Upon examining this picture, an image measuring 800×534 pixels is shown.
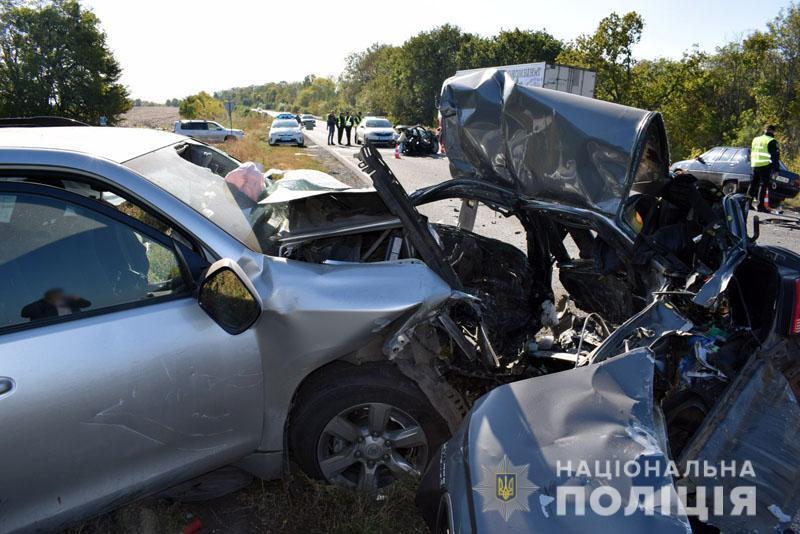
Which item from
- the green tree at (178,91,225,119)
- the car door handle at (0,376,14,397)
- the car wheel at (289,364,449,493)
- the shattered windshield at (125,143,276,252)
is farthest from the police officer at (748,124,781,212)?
the green tree at (178,91,225,119)

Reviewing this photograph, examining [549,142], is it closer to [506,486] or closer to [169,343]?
[506,486]

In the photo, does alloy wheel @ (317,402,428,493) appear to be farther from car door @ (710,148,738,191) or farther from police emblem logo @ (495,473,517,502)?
car door @ (710,148,738,191)

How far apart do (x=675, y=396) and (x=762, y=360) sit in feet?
1.51

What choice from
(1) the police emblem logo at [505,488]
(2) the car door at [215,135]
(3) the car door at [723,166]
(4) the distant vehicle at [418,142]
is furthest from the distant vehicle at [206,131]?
(1) the police emblem logo at [505,488]

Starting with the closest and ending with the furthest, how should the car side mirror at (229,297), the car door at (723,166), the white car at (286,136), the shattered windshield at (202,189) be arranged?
the car side mirror at (229,297) → the shattered windshield at (202,189) → the car door at (723,166) → the white car at (286,136)

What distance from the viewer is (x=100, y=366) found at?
6.66 feet

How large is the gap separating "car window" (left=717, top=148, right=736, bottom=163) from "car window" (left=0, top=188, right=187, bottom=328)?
15.6m

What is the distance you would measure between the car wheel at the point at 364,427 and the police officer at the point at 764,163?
12457 millimetres

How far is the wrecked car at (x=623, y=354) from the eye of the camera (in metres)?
1.66

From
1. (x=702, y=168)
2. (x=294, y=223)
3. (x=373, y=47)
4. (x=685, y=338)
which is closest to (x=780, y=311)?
(x=685, y=338)

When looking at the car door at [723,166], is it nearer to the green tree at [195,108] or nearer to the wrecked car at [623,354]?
the wrecked car at [623,354]

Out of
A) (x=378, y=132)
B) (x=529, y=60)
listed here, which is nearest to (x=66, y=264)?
(x=378, y=132)

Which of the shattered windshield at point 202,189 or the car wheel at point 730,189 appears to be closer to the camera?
the shattered windshield at point 202,189

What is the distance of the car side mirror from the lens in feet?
7.13
